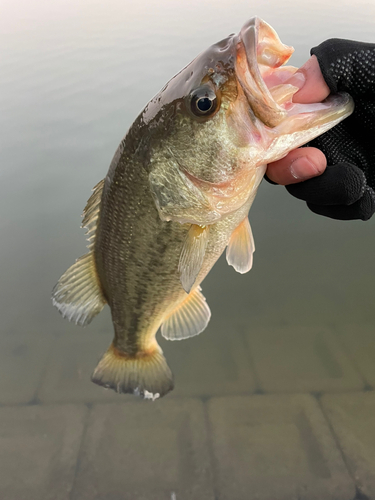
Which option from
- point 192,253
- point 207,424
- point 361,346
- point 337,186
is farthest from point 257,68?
point 361,346

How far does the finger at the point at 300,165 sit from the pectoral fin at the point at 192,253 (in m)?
0.37

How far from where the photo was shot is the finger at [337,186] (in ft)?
4.43

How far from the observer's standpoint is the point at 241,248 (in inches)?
61.1

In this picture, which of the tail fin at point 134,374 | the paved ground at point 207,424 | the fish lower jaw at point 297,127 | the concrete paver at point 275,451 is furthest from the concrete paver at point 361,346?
the fish lower jaw at point 297,127

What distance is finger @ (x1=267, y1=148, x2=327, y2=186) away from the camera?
1.35m

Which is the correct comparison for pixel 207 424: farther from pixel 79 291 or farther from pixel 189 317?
pixel 79 291

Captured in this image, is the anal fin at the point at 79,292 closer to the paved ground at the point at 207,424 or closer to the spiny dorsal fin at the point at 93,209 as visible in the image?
the spiny dorsal fin at the point at 93,209

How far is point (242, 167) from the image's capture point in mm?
1182

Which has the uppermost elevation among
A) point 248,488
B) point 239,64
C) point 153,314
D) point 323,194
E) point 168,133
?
point 239,64

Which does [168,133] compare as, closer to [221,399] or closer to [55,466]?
[221,399]

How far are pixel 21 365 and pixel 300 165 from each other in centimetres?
353

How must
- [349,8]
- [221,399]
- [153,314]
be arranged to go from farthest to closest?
1. [349,8]
2. [221,399]
3. [153,314]

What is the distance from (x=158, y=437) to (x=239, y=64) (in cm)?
304

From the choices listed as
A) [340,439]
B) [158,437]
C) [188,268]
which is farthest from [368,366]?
[188,268]
